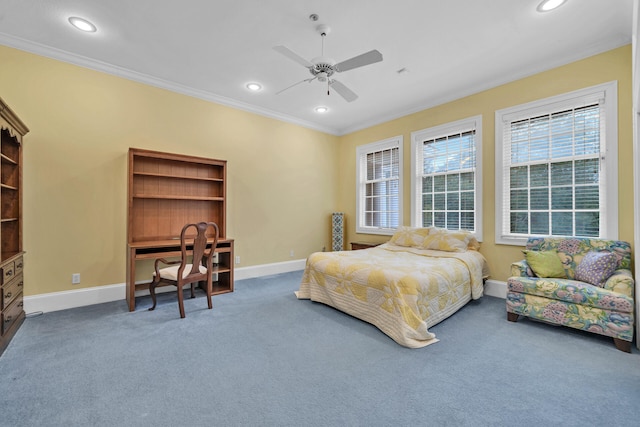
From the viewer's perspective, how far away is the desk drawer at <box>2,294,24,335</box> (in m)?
2.32

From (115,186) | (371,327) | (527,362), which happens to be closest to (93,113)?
(115,186)

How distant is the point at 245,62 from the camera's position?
3.44 m

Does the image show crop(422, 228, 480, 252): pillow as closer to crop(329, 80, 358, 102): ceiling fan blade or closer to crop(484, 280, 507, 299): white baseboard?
crop(484, 280, 507, 299): white baseboard

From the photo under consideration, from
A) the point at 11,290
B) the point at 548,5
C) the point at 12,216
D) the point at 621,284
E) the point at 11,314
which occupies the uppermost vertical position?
the point at 548,5

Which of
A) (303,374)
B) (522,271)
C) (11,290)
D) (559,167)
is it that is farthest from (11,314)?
(559,167)

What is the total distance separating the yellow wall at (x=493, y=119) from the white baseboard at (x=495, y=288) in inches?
3.5

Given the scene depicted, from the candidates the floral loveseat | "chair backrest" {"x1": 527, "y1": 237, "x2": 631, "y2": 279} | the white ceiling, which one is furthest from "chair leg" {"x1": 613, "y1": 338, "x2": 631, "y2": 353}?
the white ceiling

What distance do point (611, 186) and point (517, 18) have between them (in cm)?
205

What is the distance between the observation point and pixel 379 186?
18.3ft

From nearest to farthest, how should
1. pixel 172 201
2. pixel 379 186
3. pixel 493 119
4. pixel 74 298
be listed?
pixel 74 298 < pixel 493 119 < pixel 172 201 < pixel 379 186

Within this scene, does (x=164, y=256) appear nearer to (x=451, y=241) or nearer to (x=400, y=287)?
(x=400, y=287)

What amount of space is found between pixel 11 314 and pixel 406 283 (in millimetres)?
3634

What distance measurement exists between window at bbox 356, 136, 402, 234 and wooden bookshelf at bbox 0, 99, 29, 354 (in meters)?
4.97

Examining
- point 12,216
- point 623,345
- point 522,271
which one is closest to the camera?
point 623,345
